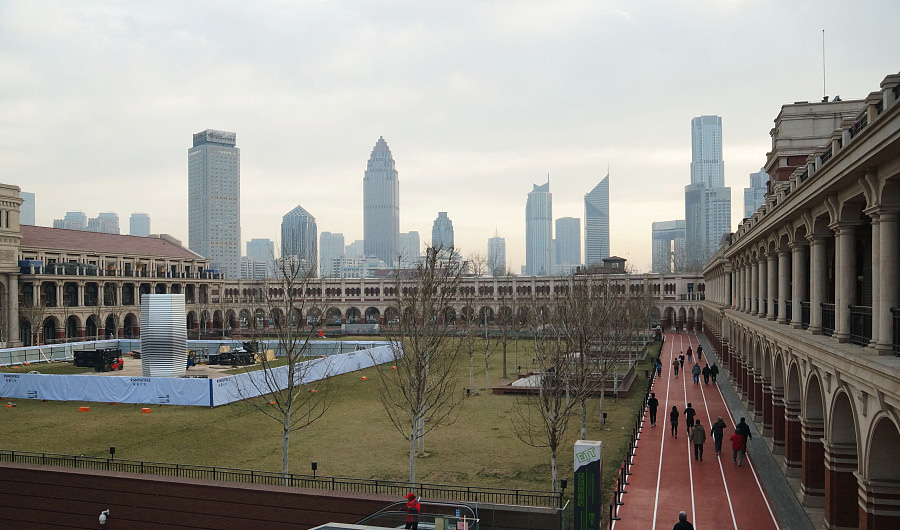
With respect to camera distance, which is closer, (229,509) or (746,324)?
(229,509)

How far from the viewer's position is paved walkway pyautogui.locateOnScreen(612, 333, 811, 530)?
18.7m

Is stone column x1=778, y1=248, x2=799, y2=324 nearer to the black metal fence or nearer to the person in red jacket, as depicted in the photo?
the black metal fence

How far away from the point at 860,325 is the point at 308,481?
675 inches

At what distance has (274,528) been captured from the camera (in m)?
19.2

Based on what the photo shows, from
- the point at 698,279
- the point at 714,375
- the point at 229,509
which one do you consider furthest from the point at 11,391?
the point at 698,279

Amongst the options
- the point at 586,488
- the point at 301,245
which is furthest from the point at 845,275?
the point at 301,245

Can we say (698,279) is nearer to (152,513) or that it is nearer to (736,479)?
(736,479)

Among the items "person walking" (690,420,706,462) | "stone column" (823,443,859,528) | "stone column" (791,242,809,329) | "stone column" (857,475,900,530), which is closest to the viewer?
"stone column" (857,475,900,530)

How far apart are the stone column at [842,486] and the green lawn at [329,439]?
6973mm

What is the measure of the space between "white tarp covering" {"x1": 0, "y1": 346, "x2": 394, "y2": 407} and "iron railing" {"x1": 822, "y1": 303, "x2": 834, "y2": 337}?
2220 centimetres

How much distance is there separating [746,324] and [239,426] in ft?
84.6

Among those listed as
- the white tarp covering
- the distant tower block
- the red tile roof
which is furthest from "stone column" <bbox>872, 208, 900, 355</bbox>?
the red tile roof

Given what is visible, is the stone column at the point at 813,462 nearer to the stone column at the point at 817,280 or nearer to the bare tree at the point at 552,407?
the stone column at the point at 817,280

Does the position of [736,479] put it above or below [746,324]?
below
